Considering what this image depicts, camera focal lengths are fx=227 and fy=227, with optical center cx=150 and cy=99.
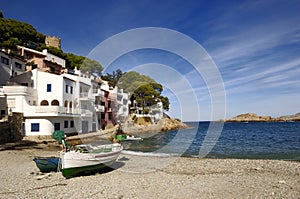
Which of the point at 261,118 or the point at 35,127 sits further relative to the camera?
the point at 261,118

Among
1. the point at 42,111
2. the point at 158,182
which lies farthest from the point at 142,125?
the point at 158,182

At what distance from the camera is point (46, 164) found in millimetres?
13859

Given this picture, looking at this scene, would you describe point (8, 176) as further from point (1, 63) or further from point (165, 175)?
point (1, 63)

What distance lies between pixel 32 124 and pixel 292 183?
28.0m

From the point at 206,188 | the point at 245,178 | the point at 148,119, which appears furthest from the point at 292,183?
the point at 148,119

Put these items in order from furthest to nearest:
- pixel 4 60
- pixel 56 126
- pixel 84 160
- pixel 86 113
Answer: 1. pixel 86 113
2. pixel 4 60
3. pixel 56 126
4. pixel 84 160

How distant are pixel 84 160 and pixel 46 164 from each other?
2789mm

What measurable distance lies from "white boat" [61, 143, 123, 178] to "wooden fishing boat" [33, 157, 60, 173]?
5.92 ft

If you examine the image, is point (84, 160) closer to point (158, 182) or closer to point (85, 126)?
point (158, 182)

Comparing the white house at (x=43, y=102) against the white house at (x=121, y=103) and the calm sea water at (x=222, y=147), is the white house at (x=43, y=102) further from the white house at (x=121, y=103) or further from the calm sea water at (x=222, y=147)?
the white house at (x=121, y=103)

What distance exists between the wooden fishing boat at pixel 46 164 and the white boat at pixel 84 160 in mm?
1806

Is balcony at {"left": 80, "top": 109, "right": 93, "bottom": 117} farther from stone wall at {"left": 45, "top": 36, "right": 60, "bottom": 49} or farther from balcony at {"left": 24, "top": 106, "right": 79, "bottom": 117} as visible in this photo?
stone wall at {"left": 45, "top": 36, "right": 60, "bottom": 49}

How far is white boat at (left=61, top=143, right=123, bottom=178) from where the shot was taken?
12.5 m

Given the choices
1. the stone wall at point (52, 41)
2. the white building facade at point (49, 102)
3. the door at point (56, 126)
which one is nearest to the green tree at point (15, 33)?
the stone wall at point (52, 41)
